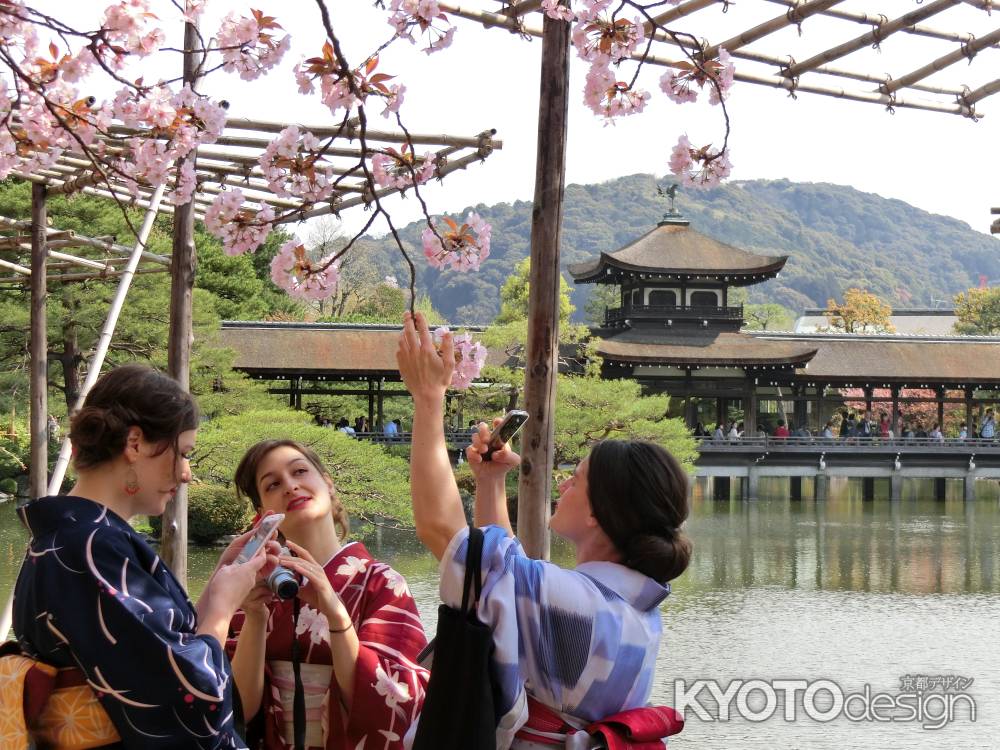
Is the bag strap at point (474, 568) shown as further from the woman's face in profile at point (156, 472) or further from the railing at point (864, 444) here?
the railing at point (864, 444)

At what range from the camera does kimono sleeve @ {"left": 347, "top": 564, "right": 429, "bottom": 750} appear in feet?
5.73

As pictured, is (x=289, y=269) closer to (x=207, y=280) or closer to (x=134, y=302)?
(x=134, y=302)

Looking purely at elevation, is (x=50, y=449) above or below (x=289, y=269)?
below

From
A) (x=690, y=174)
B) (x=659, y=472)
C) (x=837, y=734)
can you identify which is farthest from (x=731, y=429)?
(x=659, y=472)

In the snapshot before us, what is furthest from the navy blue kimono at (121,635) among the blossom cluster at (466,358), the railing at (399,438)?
the railing at (399,438)

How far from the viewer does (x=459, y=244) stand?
224cm

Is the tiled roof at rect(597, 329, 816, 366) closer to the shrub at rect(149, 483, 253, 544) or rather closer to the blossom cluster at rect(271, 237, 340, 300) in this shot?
the shrub at rect(149, 483, 253, 544)

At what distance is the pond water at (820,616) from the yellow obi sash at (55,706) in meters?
5.91

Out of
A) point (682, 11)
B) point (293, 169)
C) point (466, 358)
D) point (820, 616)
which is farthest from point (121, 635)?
point (820, 616)

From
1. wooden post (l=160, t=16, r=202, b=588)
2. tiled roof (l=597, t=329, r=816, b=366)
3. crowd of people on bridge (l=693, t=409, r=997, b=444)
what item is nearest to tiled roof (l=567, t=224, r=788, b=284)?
tiled roof (l=597, t=329, r=816, b=366)

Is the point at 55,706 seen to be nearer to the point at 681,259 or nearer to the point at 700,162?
the point at 700,162

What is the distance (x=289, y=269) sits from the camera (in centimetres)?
231

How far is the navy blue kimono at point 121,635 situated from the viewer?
56.2 inches

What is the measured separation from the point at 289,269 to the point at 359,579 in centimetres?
71
